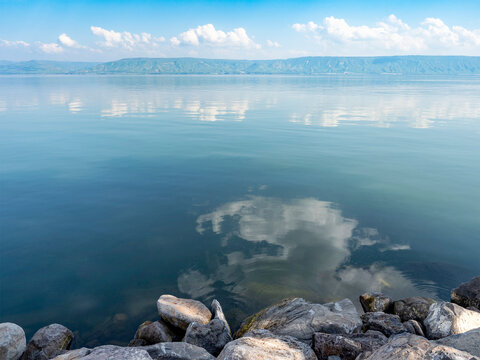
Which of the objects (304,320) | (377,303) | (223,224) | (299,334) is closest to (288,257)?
(223,224)

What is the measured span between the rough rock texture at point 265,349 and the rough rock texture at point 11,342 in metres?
5.88

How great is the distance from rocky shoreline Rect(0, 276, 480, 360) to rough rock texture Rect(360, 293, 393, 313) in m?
0.03

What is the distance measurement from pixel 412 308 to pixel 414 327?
1309mm

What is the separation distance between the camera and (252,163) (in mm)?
27281

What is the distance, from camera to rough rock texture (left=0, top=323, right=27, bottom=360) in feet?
28.7

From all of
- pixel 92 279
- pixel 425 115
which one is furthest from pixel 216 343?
pixel 425 115

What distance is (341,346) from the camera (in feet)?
25.1

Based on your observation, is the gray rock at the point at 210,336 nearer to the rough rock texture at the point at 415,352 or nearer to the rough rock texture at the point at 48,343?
the rough rock texture at the point at 48,343

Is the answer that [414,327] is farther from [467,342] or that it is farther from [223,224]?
[223,224]

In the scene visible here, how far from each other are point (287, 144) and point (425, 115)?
32.3 metres

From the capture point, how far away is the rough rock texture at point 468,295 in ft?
35.9

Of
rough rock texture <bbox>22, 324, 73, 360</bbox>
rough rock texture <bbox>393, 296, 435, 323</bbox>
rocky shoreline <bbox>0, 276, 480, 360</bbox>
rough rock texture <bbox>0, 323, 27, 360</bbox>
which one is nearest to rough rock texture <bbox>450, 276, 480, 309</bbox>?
rocky shoreline <bbox>0, 276, 480, 360</bbox>

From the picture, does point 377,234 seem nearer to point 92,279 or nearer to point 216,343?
point 216,343

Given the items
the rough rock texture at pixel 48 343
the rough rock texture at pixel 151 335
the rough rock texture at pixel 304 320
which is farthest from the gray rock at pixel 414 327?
the rough rock texture at pixel 48 343
